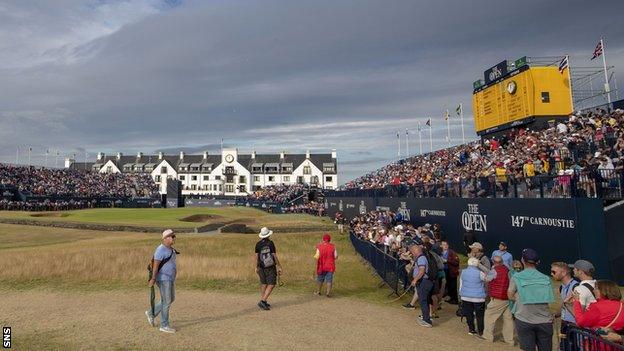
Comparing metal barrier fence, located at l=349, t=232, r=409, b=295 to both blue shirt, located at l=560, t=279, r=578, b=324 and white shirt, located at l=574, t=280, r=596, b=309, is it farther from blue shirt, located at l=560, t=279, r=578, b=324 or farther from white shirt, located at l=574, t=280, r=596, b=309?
white shirt, located at l=574, t=280, r=596, b=309

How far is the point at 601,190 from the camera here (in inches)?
496

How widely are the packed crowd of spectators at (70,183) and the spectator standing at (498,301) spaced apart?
5957 cm

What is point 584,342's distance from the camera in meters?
4.73

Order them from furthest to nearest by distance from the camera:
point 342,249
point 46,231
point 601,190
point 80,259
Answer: point 46,231 → point 342,249 → point 80,259 → point 601,190

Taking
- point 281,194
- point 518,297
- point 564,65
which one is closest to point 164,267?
point 518,297

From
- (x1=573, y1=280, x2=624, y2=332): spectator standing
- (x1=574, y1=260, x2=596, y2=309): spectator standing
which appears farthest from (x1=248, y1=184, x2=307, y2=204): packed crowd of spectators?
(x1=573, y1=280, x2=624, y2=332): spectator standing

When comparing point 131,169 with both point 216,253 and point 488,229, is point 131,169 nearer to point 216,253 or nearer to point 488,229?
point 216,253

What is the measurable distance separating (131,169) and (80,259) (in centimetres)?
9968

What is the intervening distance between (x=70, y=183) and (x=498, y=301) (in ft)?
226

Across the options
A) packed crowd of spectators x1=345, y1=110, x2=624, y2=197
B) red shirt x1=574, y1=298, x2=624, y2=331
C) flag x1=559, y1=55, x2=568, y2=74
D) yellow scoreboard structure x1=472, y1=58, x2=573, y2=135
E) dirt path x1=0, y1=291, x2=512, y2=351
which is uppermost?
flag x1=559, y1=55, x2=568, y2=74

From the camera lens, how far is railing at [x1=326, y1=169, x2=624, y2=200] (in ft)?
41.1

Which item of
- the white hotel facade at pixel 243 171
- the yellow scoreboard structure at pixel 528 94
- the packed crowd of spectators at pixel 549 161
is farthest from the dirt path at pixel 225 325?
the white hotel facade at pixel 243 171

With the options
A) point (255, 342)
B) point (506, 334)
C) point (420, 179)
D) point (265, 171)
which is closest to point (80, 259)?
point (255, 342)

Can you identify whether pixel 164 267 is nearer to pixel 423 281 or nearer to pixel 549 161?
pixel 423 281
